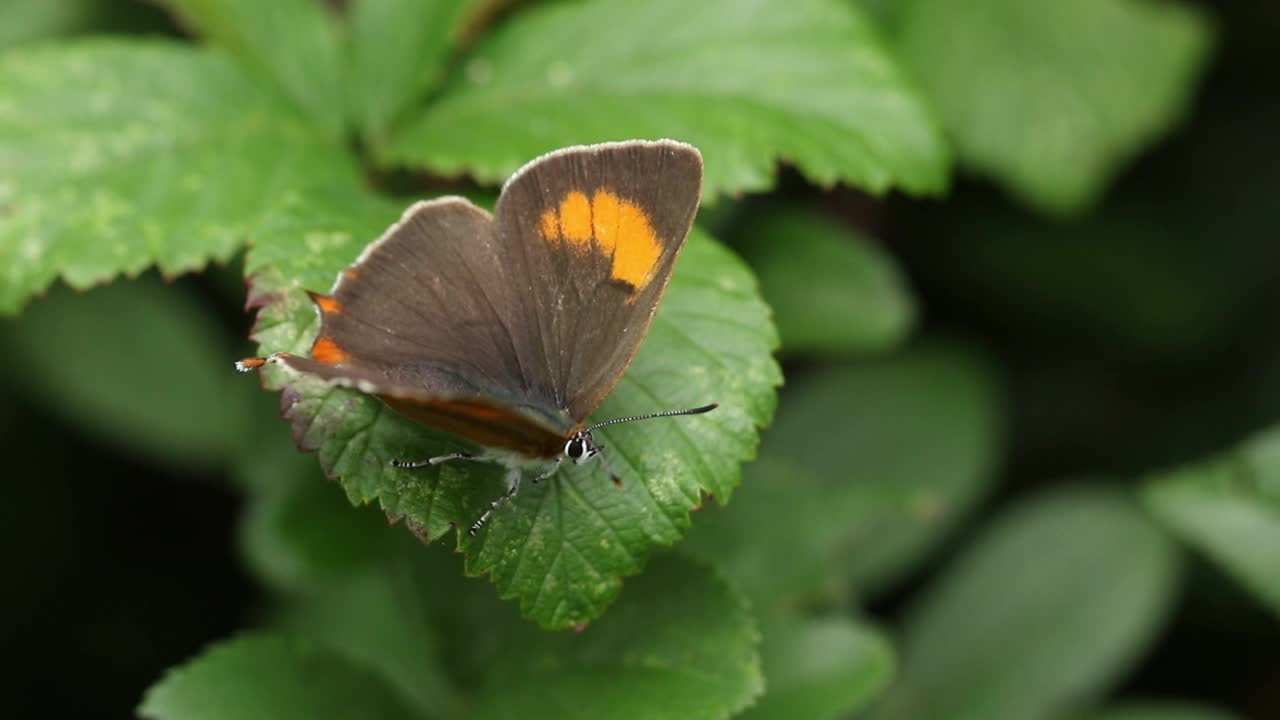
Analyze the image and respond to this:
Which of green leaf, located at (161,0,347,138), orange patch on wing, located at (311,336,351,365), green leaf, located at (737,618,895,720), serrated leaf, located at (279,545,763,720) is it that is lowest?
green leaf, located at (737,618,895,720)

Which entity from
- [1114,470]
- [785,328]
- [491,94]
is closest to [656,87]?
[491,94]


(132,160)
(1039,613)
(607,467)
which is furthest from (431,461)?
(1039,613)

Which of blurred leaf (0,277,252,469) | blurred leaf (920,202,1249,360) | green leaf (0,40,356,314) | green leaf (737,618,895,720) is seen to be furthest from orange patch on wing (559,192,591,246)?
blurred leaf (920,202,1249,360)

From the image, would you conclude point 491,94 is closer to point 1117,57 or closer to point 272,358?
point 272,358

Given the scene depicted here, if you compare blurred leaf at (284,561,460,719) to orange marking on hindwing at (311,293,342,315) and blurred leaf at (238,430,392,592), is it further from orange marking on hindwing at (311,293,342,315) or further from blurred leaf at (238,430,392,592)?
orange marking on hindwing at (311,293,342,315)

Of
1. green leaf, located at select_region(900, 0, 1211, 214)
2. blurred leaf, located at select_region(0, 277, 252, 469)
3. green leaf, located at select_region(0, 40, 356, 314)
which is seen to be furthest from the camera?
green leaf, located at select_region(900, 0, 1211, 214)

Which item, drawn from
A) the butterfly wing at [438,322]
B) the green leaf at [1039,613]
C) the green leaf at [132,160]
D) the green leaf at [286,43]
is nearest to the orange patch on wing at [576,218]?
the butterfly wing at [438,322]

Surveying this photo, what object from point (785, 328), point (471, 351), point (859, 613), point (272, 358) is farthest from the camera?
point (859, 613)
